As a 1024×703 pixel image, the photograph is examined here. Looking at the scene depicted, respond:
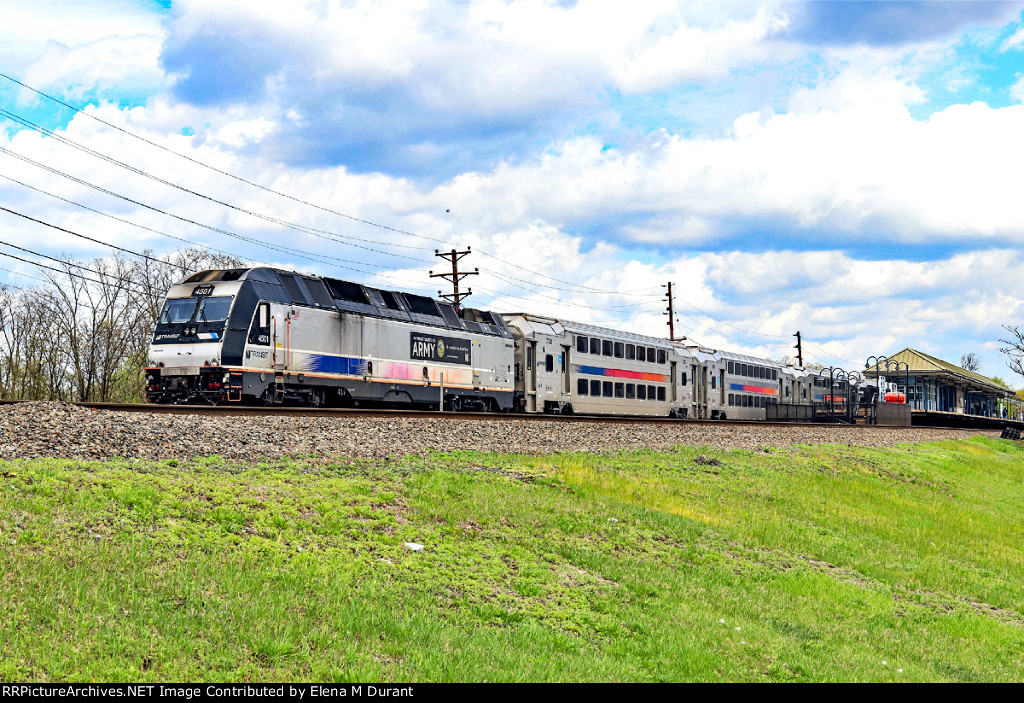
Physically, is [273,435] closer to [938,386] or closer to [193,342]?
[193,342]

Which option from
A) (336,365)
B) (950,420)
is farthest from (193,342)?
(950,420)

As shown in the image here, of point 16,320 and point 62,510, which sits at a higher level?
point 16,320

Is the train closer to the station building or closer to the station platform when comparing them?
the station platform

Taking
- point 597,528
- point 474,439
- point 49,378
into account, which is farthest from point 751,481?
point 49,378

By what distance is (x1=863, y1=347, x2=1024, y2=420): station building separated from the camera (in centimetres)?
8600

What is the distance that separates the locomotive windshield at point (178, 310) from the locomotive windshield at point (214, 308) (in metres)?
0.41

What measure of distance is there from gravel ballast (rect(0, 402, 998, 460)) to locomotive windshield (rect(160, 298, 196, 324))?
7.80m

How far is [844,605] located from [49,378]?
5827cm

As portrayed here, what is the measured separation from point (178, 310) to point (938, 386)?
92.4m

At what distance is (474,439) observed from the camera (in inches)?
798

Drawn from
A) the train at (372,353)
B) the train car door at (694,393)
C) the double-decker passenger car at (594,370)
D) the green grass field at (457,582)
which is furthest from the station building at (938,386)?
the green grass field at (457,582)

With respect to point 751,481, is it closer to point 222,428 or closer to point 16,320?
point 222,428
